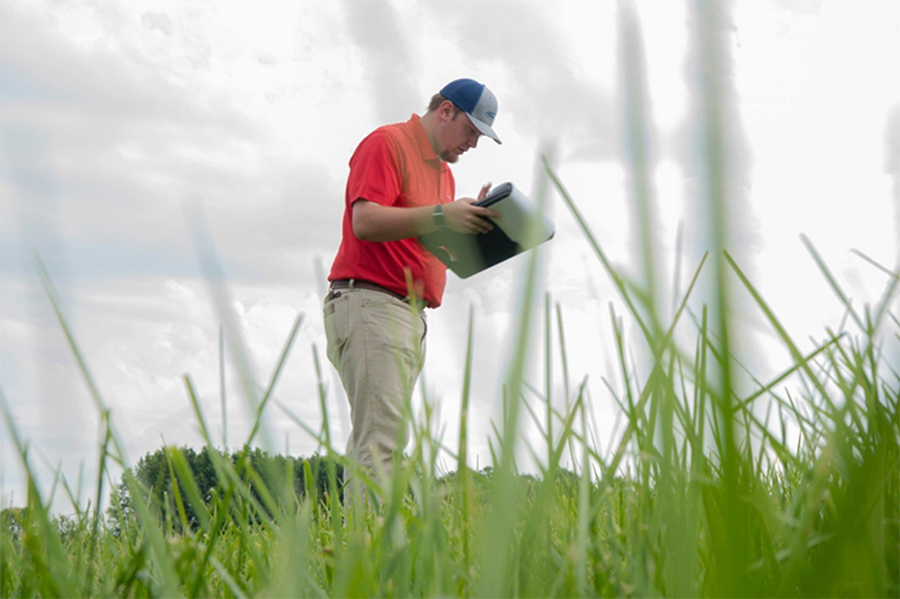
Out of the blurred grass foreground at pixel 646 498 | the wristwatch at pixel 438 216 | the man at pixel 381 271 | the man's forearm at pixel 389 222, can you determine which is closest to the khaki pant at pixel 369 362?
the man at pixel 381 271

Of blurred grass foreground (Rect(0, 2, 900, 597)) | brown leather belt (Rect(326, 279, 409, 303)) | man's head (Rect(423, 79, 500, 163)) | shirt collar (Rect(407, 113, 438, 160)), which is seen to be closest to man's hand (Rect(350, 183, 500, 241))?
brown leather belt (Rect(326, 279, 409, 303))

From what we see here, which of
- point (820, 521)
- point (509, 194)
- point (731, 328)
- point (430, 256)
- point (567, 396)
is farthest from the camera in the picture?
point (430, 256)

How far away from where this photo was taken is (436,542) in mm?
538

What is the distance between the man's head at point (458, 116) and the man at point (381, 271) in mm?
162

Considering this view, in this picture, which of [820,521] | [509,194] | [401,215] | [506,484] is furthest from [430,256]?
[506,484]

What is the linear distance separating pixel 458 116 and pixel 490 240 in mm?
969

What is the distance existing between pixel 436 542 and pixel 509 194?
8.00 ft

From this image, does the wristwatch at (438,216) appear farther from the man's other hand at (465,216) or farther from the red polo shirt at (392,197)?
the red polo shirt at (392,197)

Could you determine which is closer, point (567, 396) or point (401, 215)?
point (567, 396)

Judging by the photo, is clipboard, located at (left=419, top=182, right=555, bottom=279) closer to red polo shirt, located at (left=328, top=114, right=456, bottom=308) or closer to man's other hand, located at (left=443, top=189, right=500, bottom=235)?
man's other hand, located at (left=443, top=189, right=500, bottom=235)

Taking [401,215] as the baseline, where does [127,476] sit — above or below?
below

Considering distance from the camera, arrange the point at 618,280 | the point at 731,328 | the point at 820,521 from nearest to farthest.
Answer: the point at 731,328 < the point at 618,280 < the point at 820,521

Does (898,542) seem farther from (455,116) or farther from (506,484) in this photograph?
(455,116)

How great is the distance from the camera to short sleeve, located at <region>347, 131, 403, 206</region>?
3.27 m
